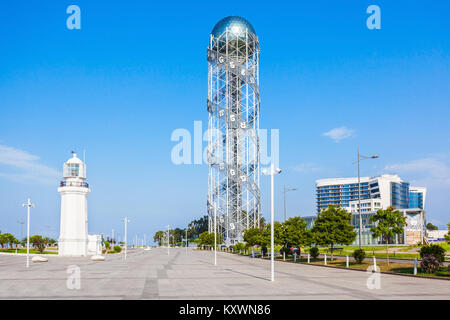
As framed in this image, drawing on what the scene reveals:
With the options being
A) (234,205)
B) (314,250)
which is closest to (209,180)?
(234,205)

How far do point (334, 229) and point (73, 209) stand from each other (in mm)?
42399

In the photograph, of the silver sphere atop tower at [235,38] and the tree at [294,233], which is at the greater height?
the silver sphere atop tower at [235,38]

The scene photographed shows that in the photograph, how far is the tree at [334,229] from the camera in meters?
43.0

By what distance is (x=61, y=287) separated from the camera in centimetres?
2175

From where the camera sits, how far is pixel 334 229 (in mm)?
43344

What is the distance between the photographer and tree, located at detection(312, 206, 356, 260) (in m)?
43.0

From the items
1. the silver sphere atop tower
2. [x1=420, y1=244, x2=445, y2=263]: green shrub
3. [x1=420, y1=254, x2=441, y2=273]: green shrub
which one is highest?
the silver sphere atop tower

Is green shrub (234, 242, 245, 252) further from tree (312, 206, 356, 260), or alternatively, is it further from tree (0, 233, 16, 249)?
tree (0, 233, 16, 249)

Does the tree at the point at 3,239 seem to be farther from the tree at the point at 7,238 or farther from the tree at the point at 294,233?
the tree at the point at 294,233

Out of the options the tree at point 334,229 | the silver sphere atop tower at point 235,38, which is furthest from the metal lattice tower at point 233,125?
the tree at point 334,229

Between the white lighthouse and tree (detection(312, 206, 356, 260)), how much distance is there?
3966cm

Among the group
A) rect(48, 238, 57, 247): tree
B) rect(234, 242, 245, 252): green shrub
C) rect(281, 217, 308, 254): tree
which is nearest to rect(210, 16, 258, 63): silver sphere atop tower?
rect(234, 242, 245, 252): green shrub

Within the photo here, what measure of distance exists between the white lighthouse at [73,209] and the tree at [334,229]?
39.7m
